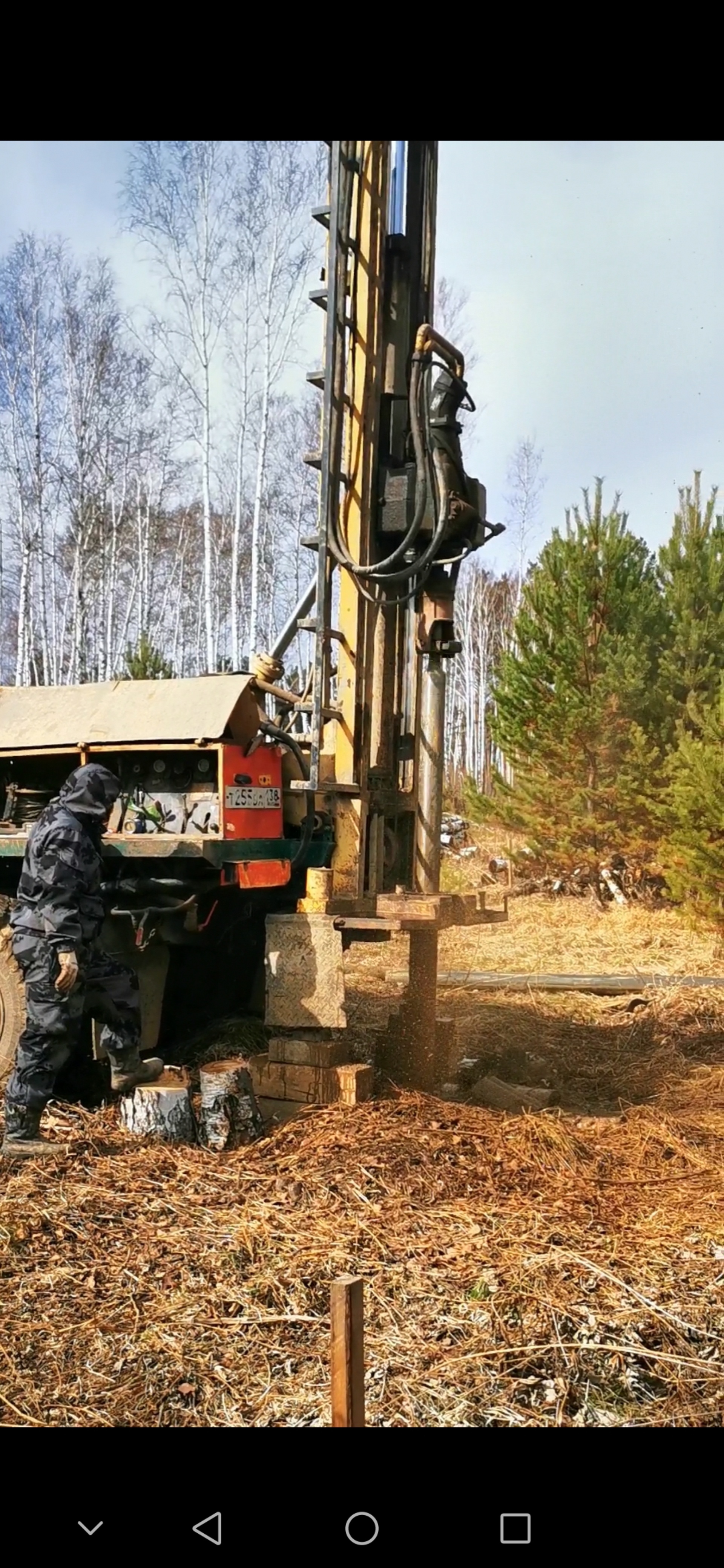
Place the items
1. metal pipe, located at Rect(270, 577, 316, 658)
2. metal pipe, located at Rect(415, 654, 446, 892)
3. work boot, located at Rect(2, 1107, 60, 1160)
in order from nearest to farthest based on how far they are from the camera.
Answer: work boot, located at Rect(2, 1107, 60, 1160) → metal pipe, located at Rect(415, 654, 446, 892) → metal pipe, located at Rect(270, 577, 316, 658)

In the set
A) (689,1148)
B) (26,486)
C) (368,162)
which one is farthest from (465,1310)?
(26,486)

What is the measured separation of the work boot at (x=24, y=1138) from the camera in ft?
16.4

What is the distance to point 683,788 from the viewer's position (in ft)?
42.5

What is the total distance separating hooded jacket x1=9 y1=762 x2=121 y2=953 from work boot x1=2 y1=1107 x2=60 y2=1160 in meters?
0.73

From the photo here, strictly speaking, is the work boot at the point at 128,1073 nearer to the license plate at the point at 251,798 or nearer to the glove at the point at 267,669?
the license plate at the point at 251,798

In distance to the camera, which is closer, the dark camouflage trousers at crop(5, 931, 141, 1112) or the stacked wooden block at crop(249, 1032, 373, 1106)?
Result: the dark camouflage trousers at crop(5, 931, 141, 1112)

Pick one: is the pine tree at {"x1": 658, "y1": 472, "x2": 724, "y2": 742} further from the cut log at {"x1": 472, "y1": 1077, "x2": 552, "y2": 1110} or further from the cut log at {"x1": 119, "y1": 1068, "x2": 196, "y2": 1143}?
the cut log at {"x1": 119, "y1": 1068, "x2": 196, "y2": 1143}

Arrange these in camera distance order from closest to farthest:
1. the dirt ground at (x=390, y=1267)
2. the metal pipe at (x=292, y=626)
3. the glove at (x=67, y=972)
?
1. the dirt ground at (x=390, y=1267)
2. the glove at (x=67, y=972)
3. the metal pipe at (x=292, y=626)

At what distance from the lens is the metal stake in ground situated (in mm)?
1940

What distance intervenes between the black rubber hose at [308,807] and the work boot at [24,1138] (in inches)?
74.9

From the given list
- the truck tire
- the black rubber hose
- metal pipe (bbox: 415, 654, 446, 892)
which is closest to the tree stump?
the truck tire

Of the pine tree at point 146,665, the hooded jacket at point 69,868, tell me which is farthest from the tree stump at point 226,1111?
the pine tree at point 146,665

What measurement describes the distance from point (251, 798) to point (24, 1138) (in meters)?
1.99
